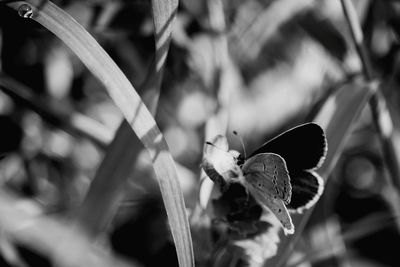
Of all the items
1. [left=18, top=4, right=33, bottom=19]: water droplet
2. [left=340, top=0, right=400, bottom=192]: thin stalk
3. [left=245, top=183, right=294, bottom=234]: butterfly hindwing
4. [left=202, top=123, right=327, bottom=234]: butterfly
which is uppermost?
[left=18, top=4, right=33, bottom=19]: water droplet

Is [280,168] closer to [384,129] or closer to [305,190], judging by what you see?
[305,190]

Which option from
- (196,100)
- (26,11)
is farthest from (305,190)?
(196,100)

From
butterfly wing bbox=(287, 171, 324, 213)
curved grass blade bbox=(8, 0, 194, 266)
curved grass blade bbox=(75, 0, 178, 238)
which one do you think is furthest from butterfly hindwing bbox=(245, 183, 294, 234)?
curved grass blade bbox=(75, 0, 178, 238)

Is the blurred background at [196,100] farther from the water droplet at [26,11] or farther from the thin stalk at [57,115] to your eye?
the water droplet at [26,11]

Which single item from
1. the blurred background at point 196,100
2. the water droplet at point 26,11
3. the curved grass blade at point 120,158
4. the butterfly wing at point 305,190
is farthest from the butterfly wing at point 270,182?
the water droplet at point 26,11

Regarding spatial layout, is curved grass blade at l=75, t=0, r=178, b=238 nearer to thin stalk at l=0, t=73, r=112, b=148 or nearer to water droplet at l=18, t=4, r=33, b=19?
water droplet at l=18, t=4, r=33, b=19

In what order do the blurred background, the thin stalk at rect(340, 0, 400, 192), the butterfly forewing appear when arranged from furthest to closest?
the blurred background, the thin stalk at rect(340, 0, 400, 192), the butterfly forewing
